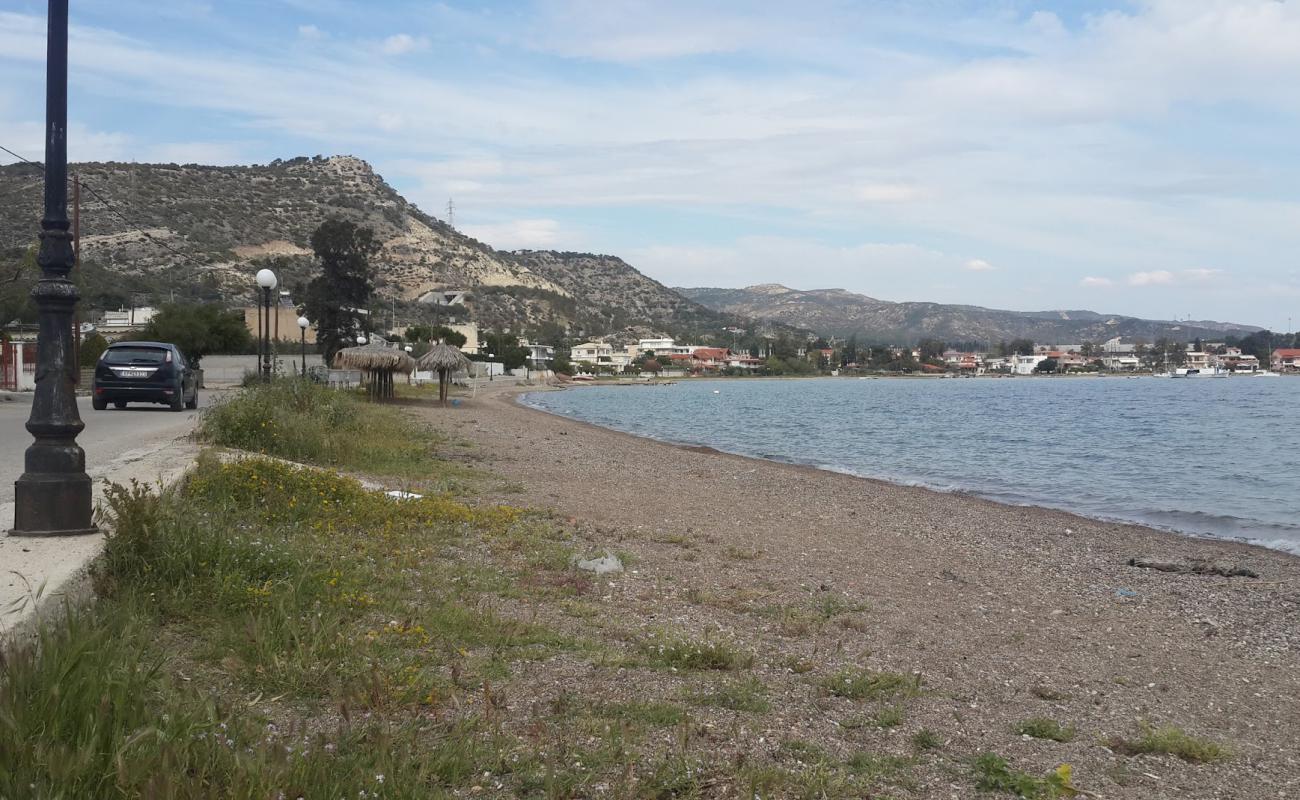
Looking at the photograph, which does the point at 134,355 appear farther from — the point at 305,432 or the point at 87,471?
the point at 87,471

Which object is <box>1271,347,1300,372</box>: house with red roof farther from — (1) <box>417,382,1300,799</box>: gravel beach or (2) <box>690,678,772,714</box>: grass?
(2) <box>690,678,772,714</box>: grass

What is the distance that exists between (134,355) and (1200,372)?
185 metres

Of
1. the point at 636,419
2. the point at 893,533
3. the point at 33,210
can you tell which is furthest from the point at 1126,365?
the point at 893,533

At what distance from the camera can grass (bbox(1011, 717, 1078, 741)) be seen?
5.39 m

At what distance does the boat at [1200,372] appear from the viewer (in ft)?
566

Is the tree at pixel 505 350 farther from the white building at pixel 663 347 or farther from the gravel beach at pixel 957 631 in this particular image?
the gravel beach at pixel 957 631

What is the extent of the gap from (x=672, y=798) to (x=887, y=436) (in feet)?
119

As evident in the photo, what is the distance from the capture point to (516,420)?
38562mm

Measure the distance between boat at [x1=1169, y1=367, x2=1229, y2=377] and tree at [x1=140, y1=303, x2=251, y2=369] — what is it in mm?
165084

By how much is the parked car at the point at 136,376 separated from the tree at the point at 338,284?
3221 centimetres

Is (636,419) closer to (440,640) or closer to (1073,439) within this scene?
(1073,439)

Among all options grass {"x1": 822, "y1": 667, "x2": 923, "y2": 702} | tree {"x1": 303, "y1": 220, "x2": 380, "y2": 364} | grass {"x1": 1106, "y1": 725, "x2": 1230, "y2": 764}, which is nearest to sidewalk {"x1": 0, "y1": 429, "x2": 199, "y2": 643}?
grass {"x1": 822, "y1": 667, "x2": 923, "y2": 702}

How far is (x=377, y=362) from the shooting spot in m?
38.5

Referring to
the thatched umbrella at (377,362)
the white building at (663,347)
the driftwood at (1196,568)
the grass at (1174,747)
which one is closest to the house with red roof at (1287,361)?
the white building at (663,347)
